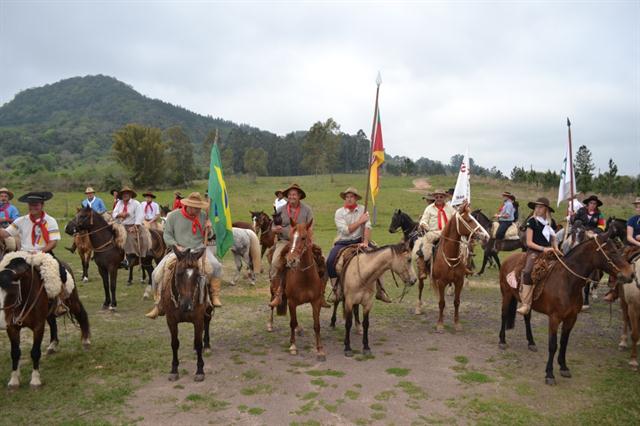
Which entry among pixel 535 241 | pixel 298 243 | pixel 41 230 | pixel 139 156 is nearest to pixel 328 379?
pixel 298 243

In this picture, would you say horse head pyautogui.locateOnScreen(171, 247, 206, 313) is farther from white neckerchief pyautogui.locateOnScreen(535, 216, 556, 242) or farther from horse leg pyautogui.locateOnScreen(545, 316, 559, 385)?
white neckerchief pyautogui.locateOnScreen(535, 216, 556, 242)

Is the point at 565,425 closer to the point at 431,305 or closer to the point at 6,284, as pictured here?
the point at 431,305

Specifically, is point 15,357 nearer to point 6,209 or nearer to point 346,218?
point 6,209

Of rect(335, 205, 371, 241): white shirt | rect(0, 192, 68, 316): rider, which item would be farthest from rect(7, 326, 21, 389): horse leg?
rect(335, 205, 371, 241): white shirt

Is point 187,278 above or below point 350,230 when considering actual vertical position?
below

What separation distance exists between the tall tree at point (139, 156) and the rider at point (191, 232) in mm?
52682

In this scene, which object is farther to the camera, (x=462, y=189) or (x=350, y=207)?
(x=462, y=189)

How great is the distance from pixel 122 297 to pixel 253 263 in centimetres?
382

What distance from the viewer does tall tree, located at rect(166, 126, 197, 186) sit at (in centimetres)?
6002

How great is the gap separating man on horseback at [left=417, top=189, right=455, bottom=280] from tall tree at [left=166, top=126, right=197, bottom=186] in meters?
53.9

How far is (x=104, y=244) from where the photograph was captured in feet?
34.0

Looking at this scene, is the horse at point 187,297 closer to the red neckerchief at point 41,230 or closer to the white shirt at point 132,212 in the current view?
the red neckerchief at point 41,230

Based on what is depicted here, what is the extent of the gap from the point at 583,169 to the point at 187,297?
5964 centimetres

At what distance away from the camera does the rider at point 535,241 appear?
723 cm
